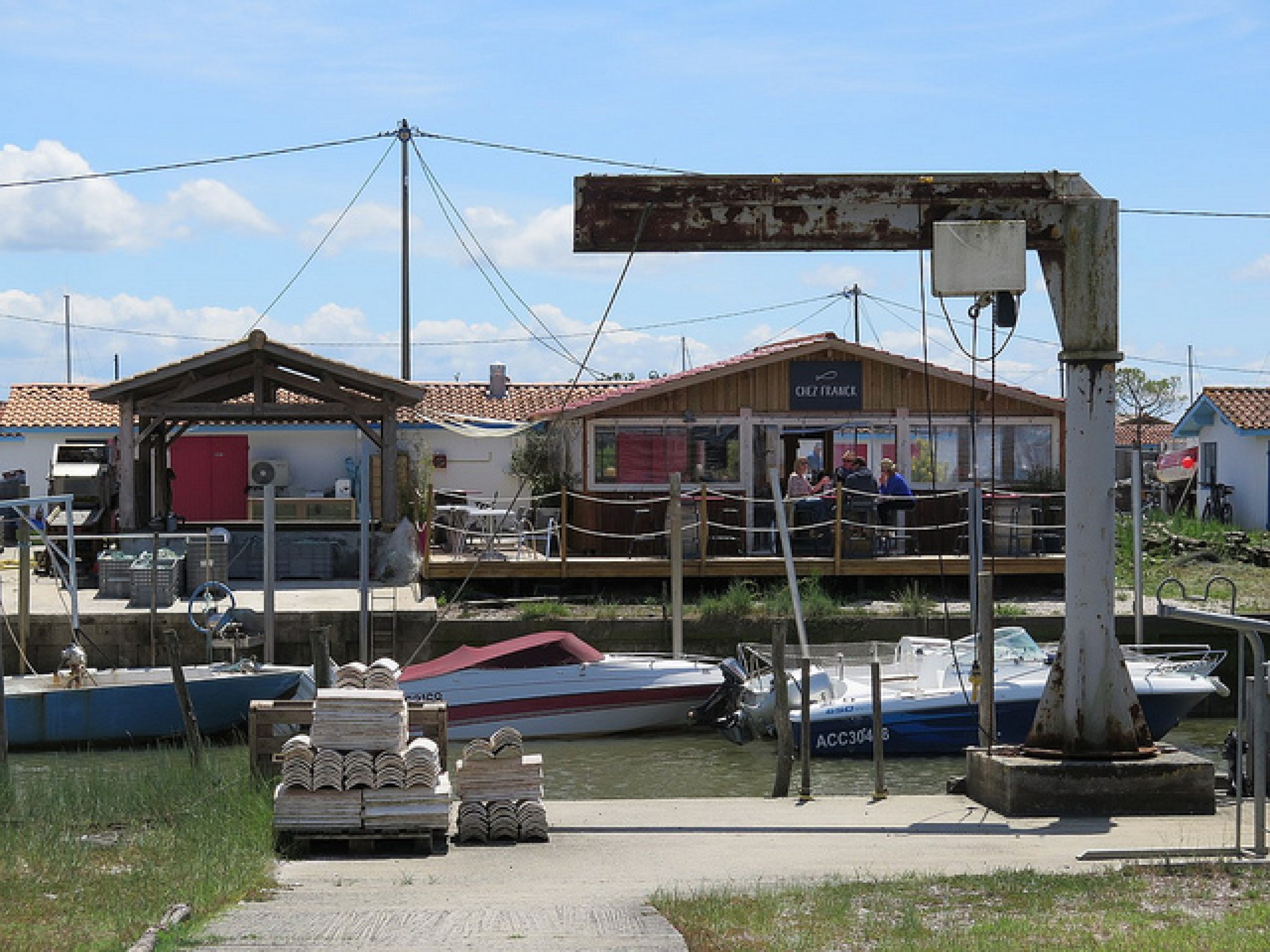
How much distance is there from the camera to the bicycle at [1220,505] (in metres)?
39.0

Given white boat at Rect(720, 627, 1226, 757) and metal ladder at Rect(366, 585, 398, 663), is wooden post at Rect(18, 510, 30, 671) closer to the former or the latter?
metal ladder at Rect(366, 585, 398, 663)

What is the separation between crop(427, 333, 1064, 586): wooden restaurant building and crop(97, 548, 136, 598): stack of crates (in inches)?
256

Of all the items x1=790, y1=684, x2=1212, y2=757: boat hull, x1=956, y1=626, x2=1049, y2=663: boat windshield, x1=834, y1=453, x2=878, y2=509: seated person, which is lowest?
x1=790, y1=684, x2=1212, y2=757: boat hull

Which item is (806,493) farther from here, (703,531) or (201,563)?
(201,563)

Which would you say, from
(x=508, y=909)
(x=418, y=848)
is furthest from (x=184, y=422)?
(x=508, y=909)

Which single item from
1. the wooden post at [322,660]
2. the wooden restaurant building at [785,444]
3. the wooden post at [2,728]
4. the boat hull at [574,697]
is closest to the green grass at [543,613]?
the boat hull at [574,697]

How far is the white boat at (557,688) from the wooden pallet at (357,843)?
33.2ft

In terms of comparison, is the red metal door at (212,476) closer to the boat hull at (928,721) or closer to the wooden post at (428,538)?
the wooden post at (428,538)

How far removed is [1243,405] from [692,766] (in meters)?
24.0

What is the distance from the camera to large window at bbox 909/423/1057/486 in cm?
2755

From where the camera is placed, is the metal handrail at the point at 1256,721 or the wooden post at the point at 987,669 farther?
the wooden post at the point at 987,669

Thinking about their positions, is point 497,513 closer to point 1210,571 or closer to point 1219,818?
point 1210,571

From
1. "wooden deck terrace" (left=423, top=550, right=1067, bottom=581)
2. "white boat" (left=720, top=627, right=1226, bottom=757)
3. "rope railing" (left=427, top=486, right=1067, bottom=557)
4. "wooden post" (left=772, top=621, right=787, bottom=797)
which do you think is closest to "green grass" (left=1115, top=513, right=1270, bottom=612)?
"rope railing" (left=427, top=486, right=1067, bottom=557)

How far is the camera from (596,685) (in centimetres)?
2130
